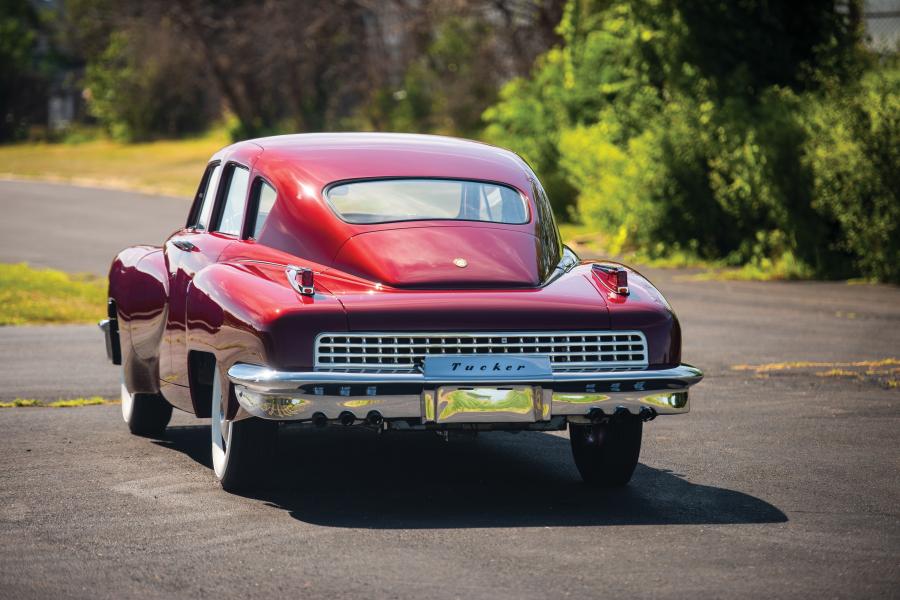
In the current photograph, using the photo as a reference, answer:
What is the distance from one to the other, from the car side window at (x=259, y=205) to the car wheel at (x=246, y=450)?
878 millimetres

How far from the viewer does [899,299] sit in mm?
17312

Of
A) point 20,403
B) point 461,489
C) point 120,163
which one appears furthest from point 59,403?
point 120,163

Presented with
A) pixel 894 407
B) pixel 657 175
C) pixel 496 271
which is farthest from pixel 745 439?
pixel 657 175

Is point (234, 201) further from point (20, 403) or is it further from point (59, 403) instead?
point (20, 403)

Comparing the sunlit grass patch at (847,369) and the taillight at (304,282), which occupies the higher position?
the taillight at (304,282)

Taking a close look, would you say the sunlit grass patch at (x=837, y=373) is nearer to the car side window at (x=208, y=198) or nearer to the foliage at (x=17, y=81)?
the car side window at (x=208, y=198)

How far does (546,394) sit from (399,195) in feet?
5.03

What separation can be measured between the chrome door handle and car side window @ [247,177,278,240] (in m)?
0.43

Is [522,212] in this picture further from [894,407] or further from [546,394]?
[894,407]

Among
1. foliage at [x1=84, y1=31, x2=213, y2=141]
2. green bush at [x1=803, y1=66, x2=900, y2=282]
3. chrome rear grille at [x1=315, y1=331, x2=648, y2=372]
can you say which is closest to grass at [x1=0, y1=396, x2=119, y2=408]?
chrome rear grille at [x1=315, y1=331, x2=648, y2=372]

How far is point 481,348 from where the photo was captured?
6668 millimetres

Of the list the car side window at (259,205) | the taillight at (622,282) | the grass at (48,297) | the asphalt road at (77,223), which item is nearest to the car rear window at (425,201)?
the car side window at (259,205)

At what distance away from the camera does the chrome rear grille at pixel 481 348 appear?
6.55 m

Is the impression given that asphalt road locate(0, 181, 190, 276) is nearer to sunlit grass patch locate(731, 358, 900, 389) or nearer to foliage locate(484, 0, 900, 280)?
foliage locate(484, 0, 900, 280)
